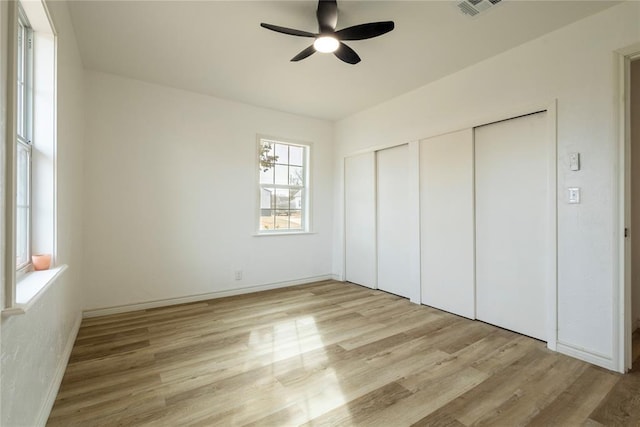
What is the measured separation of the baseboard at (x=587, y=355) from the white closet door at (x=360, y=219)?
89.5 inches

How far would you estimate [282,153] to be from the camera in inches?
182

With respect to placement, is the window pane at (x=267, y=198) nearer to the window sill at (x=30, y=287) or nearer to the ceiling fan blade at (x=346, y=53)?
the ceiling fan blade at (x=346, y=53)

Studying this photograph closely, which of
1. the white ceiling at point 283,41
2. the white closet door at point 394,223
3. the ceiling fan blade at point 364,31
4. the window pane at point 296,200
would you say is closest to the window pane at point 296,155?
the window pane at point 296,200

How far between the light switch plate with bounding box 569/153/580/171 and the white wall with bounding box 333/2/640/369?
0.12 ft

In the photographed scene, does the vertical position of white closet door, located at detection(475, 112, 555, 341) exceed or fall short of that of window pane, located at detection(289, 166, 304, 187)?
it falls short

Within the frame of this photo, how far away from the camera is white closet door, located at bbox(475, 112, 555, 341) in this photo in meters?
2.65

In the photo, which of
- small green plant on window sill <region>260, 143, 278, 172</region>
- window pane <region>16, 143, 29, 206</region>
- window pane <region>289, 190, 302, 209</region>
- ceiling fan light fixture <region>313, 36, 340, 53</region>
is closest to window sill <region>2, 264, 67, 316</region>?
window pane <region>16, 143, 29, 206</region>

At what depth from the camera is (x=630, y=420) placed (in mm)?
1642

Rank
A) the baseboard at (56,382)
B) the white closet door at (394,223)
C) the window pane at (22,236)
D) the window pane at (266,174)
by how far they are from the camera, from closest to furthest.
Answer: the baseboard at (56,382)
the window pane at (22,236)
the white closet door at (394,223)
the window pane at (266,174)

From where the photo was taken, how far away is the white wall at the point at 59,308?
120 cm

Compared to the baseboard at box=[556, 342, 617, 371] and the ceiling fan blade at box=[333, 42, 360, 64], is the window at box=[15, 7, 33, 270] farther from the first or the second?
the baseboard at box=[556, 342, 617, 371]

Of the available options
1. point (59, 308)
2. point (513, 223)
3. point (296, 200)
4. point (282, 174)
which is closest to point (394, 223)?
Answer: point (513, 223)

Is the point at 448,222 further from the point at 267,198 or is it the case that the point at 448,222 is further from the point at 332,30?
the point at 267,198

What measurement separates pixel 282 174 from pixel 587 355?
12.8 ft
